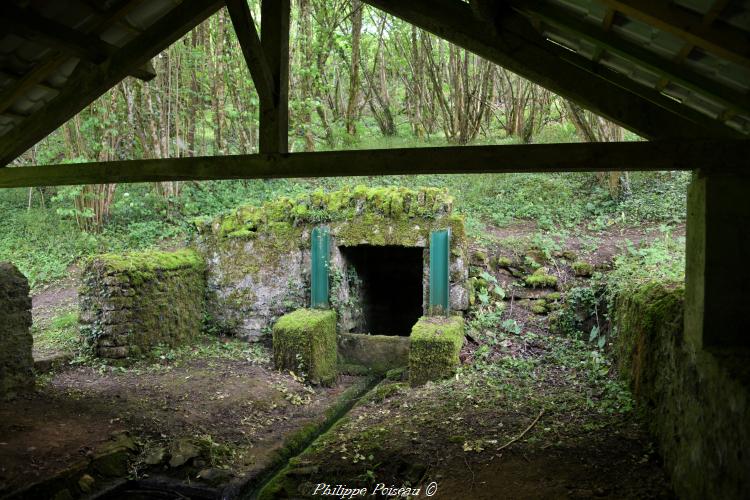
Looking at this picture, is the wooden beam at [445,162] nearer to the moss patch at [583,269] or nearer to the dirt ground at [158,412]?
the dirt ground at [158,412]

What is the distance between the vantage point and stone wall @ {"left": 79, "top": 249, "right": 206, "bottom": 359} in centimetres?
756

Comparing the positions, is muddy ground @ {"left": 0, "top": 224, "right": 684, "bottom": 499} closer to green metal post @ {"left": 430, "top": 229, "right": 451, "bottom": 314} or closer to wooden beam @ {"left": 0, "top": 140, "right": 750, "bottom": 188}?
green metal post @ {"left": 430, "top": 229, "right": 451, "bottom": 314}

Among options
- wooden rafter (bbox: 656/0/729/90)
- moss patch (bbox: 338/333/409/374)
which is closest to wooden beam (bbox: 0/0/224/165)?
wooden rafter (bbox: 656/0/729/90)

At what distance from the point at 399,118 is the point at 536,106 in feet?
16.5

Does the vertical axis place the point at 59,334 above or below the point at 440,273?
below

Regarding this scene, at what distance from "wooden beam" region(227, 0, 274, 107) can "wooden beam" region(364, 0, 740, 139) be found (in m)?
1.00

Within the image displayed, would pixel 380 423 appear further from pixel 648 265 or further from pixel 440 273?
pixel 648 265

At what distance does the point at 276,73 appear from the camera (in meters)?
4.41

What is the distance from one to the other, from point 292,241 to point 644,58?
679 centimetres

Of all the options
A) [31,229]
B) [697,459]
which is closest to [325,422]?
[697,459]

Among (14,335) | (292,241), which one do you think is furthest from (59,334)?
(292,241)

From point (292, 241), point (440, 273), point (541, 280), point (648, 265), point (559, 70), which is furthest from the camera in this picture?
point (292, 241)

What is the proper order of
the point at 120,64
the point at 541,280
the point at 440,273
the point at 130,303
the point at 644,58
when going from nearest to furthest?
the point at 644,58, the point at 120,64, the point at 130,303, the point at 440,273, the point at 541,280

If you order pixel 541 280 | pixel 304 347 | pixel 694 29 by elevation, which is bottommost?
pixel 304 347
